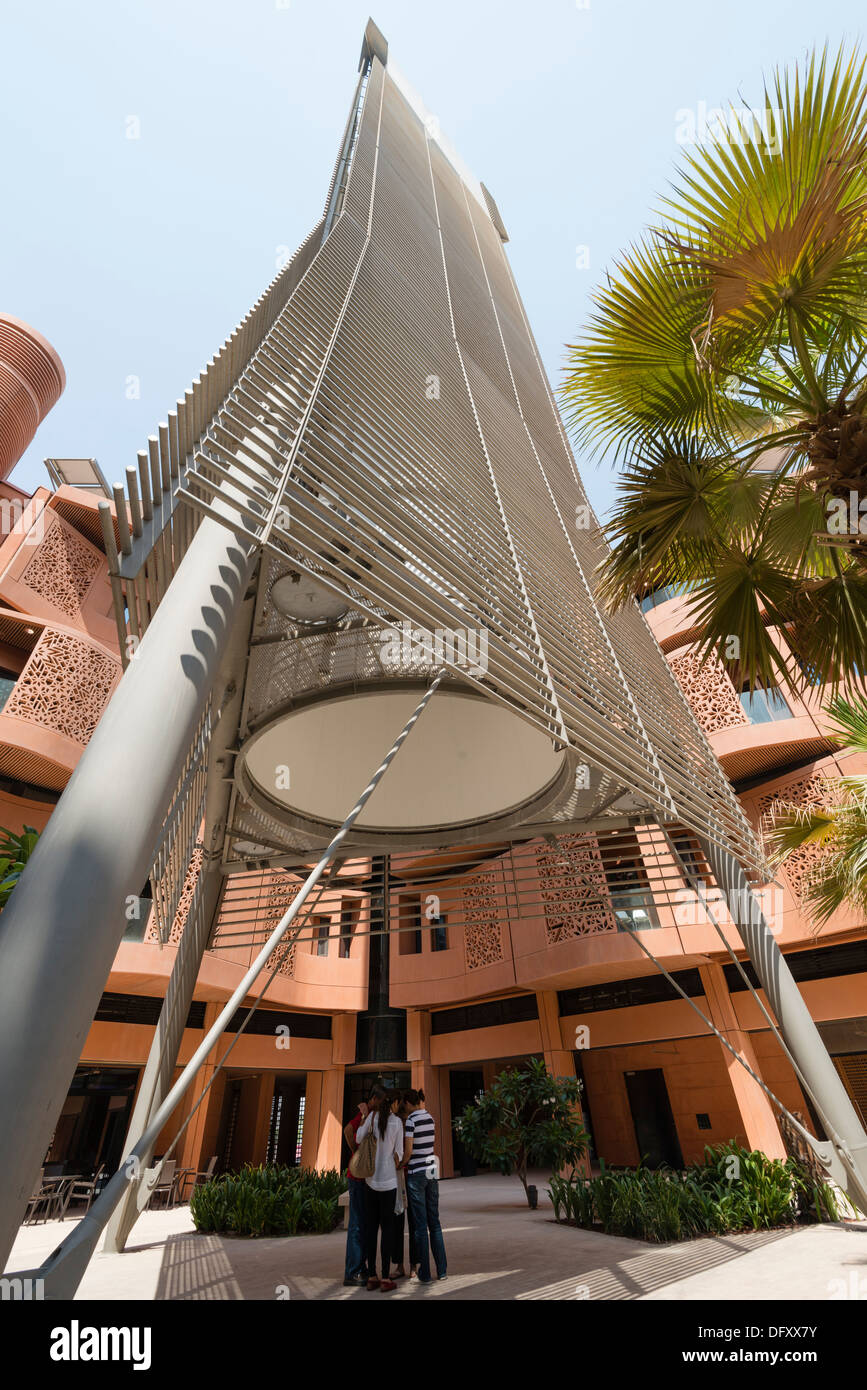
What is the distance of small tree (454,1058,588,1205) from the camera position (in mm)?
10258

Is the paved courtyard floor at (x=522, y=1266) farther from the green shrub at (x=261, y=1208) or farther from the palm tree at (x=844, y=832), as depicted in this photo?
the palm tree at (x=844, y=832)

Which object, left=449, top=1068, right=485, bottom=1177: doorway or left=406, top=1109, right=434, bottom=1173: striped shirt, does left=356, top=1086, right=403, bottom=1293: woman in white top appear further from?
left=449, top=1068, right=485, bottom=1177: doorway

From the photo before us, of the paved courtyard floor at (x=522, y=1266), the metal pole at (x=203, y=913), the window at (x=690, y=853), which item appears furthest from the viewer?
the window at (x=690, y=853)

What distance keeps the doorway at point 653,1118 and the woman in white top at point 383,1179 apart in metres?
14.7

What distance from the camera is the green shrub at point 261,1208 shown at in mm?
7941

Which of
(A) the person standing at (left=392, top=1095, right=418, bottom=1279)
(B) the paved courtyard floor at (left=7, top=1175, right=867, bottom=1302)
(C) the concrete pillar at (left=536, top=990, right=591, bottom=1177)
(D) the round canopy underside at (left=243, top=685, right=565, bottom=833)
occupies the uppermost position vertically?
(D) the round canopy underside at (left=243, top=685, right=565, bottom=833)

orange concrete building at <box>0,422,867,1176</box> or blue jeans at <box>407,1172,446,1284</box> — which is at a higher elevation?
orange concrete building at <box>0,422,867,1176</box>

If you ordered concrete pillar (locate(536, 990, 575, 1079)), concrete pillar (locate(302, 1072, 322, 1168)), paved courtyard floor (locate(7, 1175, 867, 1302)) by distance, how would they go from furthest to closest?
concrete pillar (locate(302, 1072, 322, 1168)) < concrete pillar (locate(536, 990, 575, 1079)) < paved courtyard floor (locate(7, 1175, 867, 1302))

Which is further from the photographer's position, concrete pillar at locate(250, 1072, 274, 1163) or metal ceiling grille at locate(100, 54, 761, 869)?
concrete pillar at locate(250, 1072, 274, 1163)

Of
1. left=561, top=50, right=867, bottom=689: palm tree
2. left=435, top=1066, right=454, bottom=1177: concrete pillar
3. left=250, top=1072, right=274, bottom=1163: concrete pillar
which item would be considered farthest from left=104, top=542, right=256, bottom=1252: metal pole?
left=250, top=1072, right=274, bottom=1163: concrete pillar

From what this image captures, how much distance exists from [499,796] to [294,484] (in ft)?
15.5

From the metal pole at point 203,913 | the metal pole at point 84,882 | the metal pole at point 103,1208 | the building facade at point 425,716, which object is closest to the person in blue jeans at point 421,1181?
the building facade at point 425,716

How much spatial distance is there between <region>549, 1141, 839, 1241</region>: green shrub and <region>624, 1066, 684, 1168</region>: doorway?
983cm

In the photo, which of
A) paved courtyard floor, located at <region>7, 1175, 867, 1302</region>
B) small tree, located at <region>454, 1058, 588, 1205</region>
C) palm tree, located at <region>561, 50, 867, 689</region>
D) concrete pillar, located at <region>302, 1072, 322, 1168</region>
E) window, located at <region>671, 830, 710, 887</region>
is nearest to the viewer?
palm tree, located at <region>561, 50, 867, 689</region>
